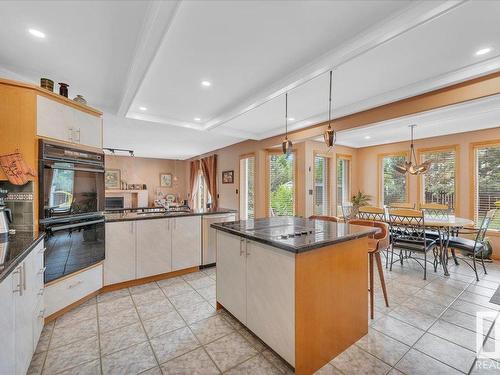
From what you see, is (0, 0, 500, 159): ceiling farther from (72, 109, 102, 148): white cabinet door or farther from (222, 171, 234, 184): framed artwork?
(222, 171, 234, 184): framed artwork

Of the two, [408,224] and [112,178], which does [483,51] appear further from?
[112,178]

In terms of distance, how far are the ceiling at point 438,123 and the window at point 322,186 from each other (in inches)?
28.5

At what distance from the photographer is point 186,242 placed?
342 cm

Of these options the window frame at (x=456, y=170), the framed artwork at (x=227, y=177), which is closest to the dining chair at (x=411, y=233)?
the window frame at (x=456, y=170)

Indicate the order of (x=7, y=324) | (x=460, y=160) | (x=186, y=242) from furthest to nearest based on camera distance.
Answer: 1. (x=460, y=160)
2. (x=186, y=242)
3. (x=7, y=324)

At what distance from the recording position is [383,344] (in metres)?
1.89

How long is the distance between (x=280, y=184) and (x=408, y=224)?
2.81 meters

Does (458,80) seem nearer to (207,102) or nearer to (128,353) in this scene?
(207,102)

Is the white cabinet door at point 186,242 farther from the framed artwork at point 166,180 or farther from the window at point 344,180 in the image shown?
the framed artwork at point 166,180

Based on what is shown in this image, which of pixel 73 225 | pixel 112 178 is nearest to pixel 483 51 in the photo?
pixel 73 225

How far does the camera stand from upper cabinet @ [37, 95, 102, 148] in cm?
211

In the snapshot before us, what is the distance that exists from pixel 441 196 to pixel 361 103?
11.4 ft

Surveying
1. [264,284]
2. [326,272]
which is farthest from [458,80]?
[264,284]

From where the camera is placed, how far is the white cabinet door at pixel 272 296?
5.05 ft
